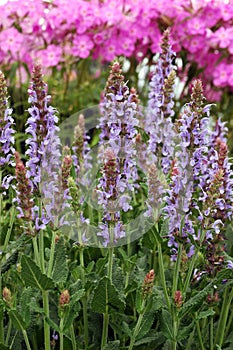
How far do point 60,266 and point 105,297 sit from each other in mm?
156

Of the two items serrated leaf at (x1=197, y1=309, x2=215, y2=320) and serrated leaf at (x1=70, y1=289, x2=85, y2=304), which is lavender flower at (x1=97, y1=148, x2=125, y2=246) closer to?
serrated leaf at (x1=70, y1=289, x2=85, y2=304)

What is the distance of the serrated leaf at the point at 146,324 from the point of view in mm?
1870

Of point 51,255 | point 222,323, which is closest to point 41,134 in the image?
point 51,255

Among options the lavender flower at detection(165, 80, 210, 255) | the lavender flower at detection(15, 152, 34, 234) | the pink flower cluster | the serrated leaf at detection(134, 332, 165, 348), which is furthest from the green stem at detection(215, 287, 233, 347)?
the pink flower cluster

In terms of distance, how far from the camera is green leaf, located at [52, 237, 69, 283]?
185 centimetres

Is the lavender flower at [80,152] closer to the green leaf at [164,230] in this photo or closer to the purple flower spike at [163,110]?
the purple flower spike at [163,110]

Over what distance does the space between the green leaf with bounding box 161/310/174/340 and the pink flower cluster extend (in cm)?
249

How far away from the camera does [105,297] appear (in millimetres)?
1835

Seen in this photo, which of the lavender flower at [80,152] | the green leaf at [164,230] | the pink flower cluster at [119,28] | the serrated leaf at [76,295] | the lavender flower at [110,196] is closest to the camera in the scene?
the lavender flower at [110,196]

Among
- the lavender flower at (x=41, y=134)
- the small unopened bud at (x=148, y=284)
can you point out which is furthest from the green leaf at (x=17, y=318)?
the small unopened bud at (x=148, y=284)

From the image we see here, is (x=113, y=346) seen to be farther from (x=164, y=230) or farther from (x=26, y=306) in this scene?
(x=164, y=230)

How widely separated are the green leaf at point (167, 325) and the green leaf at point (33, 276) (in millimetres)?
354

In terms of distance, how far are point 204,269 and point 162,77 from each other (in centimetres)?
66

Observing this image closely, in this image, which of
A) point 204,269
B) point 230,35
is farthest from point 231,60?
point 204,269
